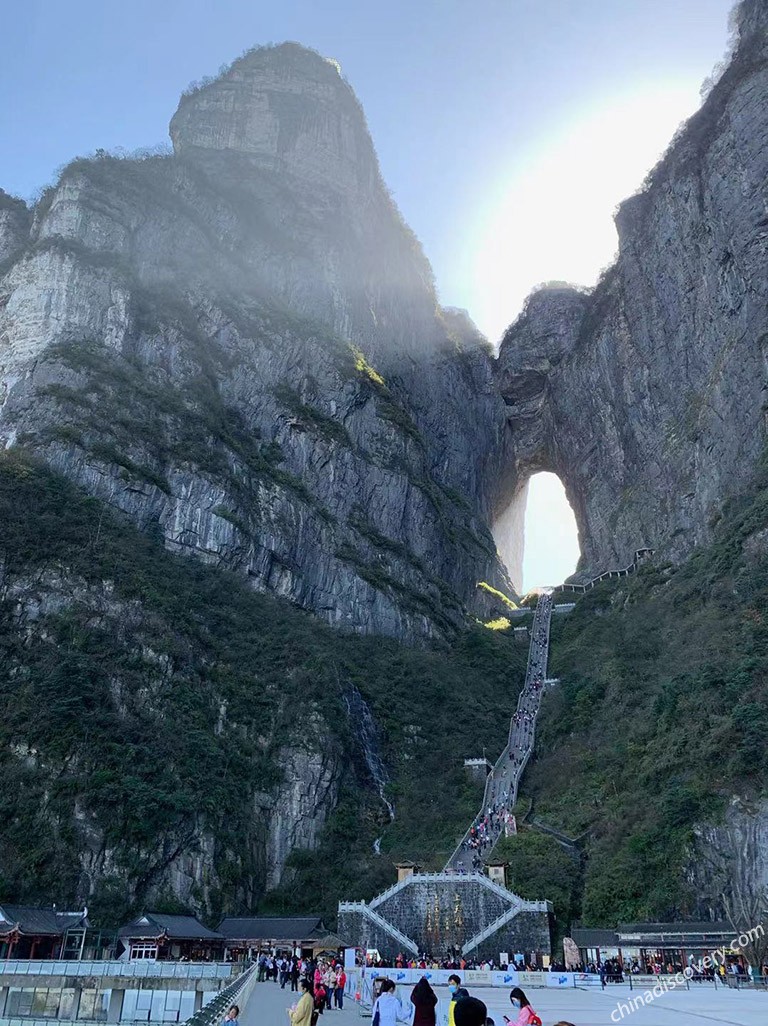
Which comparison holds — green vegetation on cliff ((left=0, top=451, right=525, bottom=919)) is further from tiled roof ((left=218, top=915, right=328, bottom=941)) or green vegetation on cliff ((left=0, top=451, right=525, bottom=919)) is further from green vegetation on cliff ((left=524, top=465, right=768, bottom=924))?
green vegetation on cliff ((left=524, top=465, right=768, bottom=924))

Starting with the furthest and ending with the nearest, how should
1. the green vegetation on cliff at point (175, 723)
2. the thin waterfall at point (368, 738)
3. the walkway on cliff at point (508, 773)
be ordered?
the thin waterfall at point (368, 738), the walkway on cliff at point (508, 773), the green vegetation on cliff at point (175, 723)

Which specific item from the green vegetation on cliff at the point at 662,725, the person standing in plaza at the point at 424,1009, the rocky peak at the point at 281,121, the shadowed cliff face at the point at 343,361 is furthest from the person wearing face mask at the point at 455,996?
the rocky peak at the point at 281,121

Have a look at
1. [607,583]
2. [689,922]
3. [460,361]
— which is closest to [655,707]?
[689,922]

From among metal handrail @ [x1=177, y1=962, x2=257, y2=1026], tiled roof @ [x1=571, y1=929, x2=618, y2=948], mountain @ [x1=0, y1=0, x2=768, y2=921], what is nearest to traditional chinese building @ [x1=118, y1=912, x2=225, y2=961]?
mountain @ [x1=0, y1=0, x2=768, y2=921]

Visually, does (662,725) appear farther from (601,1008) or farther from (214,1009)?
(214,1009)

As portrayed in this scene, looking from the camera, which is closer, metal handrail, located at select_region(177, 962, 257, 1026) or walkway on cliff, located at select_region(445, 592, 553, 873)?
metal handrail, located at select_region(177, 962, 257, 1026)

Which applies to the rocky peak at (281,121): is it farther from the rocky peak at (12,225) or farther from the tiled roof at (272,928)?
the tiled roof at (272,928)

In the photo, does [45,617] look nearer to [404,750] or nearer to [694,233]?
[404,750]
